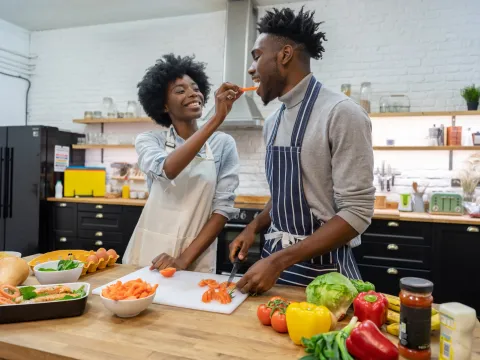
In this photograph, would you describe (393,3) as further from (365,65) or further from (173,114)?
(173,114)

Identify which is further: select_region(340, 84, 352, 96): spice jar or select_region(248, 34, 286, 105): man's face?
select_region(340, 84, 352, 96): spice jar

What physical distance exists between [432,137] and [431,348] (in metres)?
3.55

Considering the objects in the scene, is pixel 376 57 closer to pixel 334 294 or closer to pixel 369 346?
pixel 334 294

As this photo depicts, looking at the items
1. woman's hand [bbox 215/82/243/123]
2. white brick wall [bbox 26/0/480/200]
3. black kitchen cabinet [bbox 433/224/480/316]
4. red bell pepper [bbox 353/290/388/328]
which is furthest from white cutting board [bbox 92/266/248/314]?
white brick wall [bbox 26/0/480/200]

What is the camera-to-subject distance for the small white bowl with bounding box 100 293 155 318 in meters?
1.15

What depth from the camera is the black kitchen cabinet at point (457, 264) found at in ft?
11.3

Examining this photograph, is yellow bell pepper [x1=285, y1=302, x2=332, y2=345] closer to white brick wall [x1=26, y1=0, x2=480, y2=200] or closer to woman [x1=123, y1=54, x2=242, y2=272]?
woman [x1=123, y1=54, x2=242, y2=272]

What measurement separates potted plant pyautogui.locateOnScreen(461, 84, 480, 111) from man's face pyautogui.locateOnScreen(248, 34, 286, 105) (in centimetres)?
314

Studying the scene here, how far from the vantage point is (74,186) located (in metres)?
5.04

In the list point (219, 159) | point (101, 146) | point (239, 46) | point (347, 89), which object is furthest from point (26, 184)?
point (347, 89)

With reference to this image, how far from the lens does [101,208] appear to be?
15.3 ft

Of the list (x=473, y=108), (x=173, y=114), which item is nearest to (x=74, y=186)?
(x=173, y=114)

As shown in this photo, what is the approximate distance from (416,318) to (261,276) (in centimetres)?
51

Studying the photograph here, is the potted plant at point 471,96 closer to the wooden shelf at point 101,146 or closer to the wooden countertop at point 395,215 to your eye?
the wooden countertop at point 395,215
